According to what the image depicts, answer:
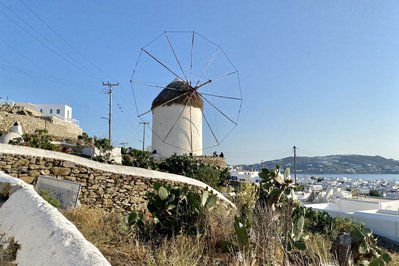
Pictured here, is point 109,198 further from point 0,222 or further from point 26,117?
point 26,117

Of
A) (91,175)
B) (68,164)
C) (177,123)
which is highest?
(177,123)

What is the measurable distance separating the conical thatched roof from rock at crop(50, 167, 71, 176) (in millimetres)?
16209

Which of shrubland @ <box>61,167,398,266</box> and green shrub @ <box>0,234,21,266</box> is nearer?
green shrub @ <box>0,234,21,266</box>

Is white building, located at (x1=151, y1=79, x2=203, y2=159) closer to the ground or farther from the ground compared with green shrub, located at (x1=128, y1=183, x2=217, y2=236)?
farther from the ground

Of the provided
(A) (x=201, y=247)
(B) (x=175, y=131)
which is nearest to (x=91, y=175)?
(A) (x=201, y=247)

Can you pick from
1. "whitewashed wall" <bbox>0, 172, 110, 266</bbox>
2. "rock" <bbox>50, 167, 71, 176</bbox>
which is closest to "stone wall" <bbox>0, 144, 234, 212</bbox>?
"rock" <bbox>50, 167, 71, 176</bbox>

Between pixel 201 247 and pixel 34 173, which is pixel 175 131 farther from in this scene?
pixel 201 247

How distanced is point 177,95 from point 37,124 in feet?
46.1

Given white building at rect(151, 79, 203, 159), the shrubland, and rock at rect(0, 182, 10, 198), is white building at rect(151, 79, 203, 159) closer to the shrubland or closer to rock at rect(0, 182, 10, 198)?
the shrubland

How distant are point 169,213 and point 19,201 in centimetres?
207

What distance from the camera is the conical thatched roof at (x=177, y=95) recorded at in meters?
24.8

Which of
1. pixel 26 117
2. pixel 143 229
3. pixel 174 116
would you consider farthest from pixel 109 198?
pixel 26 117

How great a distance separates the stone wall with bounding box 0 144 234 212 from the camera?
8.38 meters

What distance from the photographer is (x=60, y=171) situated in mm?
8750
